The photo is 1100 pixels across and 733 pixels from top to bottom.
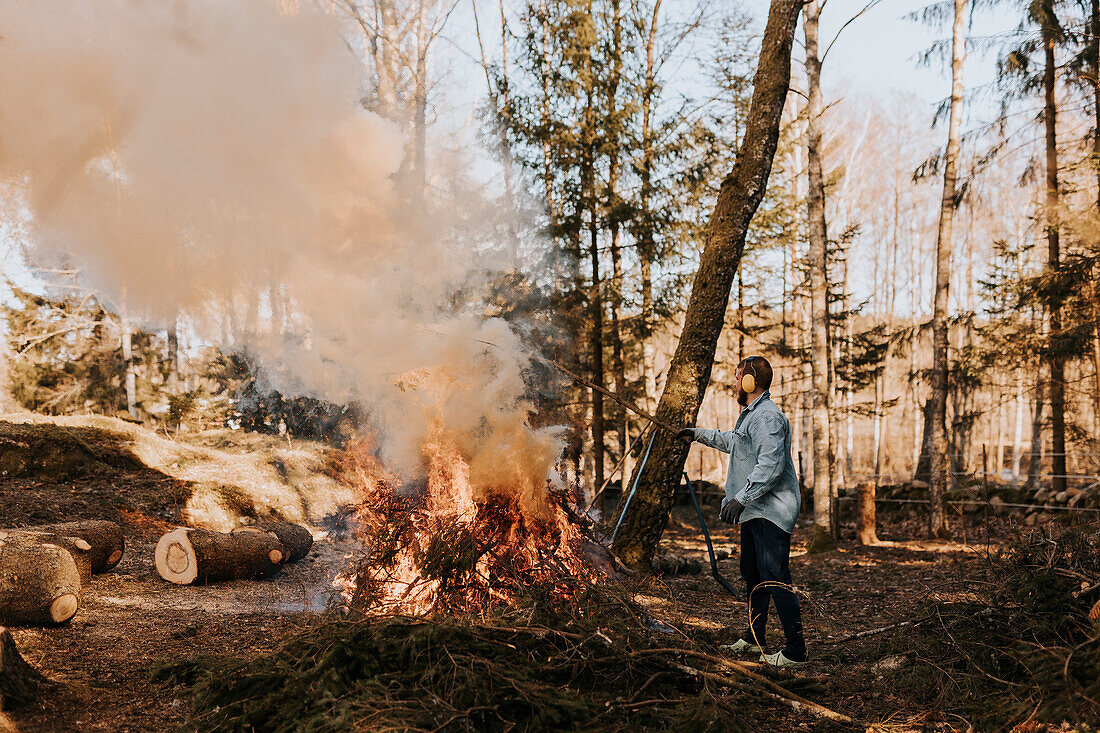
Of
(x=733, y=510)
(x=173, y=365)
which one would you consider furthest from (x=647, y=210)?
(x=173, y=365)

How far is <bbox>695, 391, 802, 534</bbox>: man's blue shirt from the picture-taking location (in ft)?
15.2

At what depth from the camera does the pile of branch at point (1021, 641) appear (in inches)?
126

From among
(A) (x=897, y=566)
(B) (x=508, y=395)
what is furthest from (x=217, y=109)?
(A) (x=897, y=566)

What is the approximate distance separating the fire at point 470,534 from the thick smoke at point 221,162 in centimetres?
152

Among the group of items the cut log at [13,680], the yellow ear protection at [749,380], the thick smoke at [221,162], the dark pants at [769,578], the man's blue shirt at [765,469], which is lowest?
the cut log at [13,680]

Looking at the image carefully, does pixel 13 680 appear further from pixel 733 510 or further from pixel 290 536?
pixel 290 536

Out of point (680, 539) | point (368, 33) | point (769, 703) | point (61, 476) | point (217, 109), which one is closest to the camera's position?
point (769, 703)

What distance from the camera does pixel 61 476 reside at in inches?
460

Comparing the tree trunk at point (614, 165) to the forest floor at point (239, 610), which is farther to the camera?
the tree trunk at point (614, 165)

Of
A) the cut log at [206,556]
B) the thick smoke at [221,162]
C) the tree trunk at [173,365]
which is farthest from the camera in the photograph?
the tree trunk at [173,365]

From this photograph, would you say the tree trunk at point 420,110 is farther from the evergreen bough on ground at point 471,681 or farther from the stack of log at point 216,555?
the evergreen bough on ground at point 471,681

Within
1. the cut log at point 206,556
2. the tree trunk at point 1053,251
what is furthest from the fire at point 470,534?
the tree trunk at point 1053,251

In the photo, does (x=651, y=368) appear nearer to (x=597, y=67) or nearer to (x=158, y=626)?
(x=597, y=67)

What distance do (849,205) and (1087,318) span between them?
16750mm
